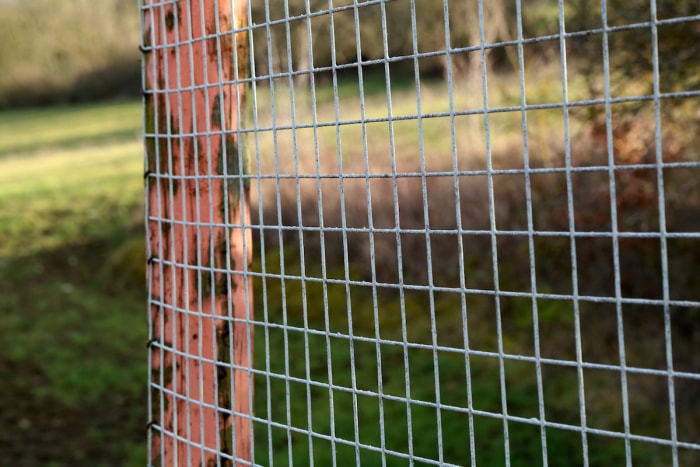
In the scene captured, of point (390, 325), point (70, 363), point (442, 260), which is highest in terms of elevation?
point (442, 260)

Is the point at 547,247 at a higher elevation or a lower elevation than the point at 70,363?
higher

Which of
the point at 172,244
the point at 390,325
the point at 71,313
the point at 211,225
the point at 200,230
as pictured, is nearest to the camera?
the point at 211,225

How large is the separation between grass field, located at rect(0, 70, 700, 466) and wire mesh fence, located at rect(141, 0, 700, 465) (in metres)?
0.03

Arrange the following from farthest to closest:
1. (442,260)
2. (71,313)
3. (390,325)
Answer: (71,313) < (442,260) < (390,325)

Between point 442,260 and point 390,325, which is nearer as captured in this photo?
point 390,325

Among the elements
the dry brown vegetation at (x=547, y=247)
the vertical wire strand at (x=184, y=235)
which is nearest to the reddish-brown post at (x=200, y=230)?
the vertical wire strand at (x=184, y=235)

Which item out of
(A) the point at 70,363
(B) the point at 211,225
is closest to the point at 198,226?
(B) the point at 211,225

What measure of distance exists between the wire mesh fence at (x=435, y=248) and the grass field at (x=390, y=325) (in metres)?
0.03

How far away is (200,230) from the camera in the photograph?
226 cm

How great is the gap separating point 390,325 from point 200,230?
5.33m

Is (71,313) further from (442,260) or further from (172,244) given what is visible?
(172,244)

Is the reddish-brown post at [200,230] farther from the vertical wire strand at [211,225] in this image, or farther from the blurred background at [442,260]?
the blurred background at [442,260]

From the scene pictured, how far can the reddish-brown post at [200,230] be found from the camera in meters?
2.21

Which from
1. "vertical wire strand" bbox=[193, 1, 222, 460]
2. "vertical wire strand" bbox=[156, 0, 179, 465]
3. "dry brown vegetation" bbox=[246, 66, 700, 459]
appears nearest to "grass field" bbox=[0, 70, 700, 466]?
"dry brown vegetation" bbox=[246, 66, 700, 459]
